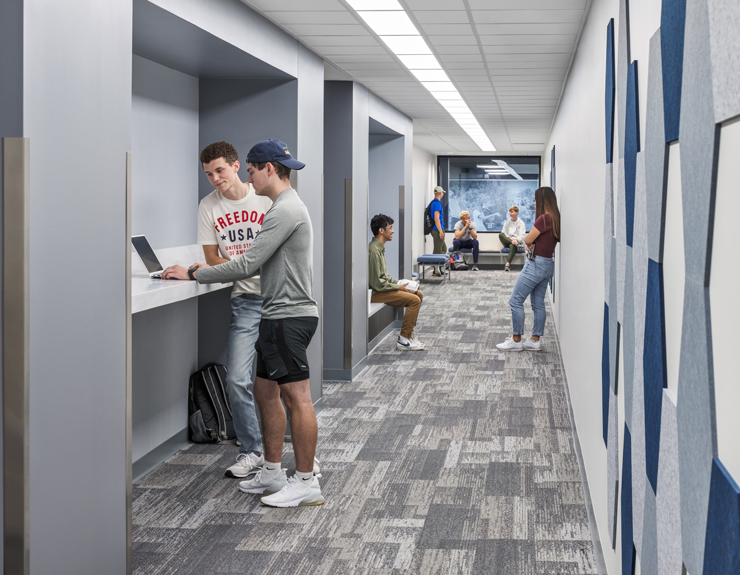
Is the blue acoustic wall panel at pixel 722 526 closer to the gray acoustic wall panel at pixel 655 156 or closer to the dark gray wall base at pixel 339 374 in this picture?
the gray acoustic wall panel at pixel 655 156

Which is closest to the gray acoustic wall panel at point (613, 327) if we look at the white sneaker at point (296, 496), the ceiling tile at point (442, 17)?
the white sneaker at point (296, 496)

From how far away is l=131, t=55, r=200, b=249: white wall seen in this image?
11.9ft

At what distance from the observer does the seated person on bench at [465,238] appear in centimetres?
1509

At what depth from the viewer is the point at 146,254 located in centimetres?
342

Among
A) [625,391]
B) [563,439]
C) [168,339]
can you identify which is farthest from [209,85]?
[625,391]

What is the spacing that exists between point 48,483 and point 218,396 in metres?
2.09

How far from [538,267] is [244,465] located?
3.67 m

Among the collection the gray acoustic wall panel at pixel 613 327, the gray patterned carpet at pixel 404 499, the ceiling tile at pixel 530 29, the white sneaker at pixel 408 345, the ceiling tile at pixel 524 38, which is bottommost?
the gray patterned carpet at pixel 404 499

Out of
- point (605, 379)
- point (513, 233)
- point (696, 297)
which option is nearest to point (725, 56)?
point (696, 297)

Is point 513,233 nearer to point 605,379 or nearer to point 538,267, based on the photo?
point 538,267

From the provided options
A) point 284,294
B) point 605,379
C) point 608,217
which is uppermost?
point 608,217

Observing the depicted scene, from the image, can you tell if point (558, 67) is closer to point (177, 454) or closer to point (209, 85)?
point (209, 85)

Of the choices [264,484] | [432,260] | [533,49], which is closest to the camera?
[264,484]

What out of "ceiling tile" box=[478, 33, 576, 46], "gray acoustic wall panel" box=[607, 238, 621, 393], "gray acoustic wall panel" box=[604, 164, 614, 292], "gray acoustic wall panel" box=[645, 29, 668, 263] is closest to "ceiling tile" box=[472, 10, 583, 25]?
"ceiling tile" box=[478, 33, 576, 46]
